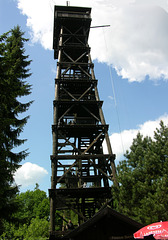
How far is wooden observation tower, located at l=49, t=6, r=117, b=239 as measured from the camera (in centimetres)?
1092

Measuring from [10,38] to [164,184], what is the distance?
1432cm

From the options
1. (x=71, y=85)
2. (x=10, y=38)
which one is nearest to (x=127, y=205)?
(x=71, y=85)

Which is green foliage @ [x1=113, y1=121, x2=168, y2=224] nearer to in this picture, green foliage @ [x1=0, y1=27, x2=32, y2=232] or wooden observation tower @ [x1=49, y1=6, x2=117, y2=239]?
wooden observation tower @ [x1=49, y1=6, x2=117, y2=239]

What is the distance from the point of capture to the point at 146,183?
792 centimetres

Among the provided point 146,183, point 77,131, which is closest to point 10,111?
point 77,131

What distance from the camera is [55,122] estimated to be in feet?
40.7

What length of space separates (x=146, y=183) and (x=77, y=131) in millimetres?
6537

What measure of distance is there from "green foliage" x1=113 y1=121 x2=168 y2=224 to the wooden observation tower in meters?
1.87

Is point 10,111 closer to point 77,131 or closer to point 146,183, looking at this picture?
point 77,131

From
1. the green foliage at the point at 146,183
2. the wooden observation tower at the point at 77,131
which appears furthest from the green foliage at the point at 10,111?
the green foliage at the point at 146,183

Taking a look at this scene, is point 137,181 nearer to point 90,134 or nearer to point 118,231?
point 118,231

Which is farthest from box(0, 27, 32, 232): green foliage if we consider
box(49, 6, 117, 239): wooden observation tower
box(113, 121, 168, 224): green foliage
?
box(113, 121, 168, 224): green foliage

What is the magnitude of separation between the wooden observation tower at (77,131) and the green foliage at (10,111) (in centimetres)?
210

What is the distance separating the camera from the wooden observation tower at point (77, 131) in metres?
10.9
